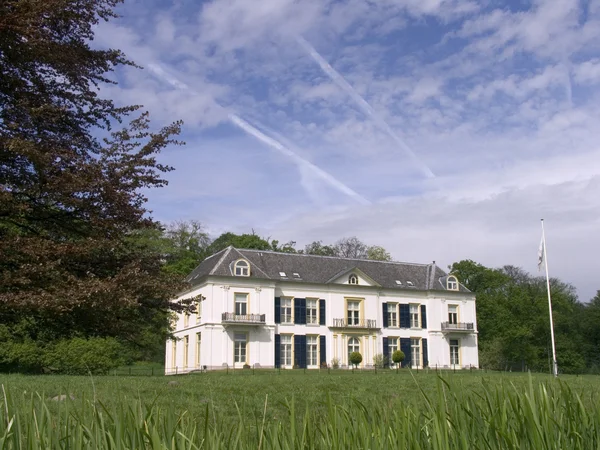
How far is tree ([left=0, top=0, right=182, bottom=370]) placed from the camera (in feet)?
30.5

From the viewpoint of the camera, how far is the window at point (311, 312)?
45312mm

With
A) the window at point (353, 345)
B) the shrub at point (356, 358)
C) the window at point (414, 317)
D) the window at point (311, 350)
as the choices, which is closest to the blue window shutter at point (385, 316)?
the window at point (414, 317)

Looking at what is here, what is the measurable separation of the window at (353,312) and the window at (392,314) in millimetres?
2567

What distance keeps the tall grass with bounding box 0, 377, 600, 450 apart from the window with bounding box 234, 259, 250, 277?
1599 inches

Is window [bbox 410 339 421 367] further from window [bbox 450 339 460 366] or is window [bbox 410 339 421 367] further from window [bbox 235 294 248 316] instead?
window [bbox 235 294 248 316]

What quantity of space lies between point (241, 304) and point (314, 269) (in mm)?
6489

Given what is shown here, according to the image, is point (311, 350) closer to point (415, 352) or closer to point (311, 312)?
point (311, 312)

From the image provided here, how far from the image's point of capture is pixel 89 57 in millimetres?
11648

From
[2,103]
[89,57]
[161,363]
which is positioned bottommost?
[161,363]

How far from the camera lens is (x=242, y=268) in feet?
143

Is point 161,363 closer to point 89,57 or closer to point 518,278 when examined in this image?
point 518,278

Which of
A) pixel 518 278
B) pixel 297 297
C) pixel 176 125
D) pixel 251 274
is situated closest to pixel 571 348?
pixel 518 278

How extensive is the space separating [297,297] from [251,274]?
151 inches

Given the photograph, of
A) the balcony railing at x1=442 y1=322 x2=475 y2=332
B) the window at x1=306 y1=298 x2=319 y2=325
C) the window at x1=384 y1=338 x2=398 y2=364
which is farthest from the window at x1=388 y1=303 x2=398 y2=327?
the window at x1=306 y1=298 x2=319 y2=325
